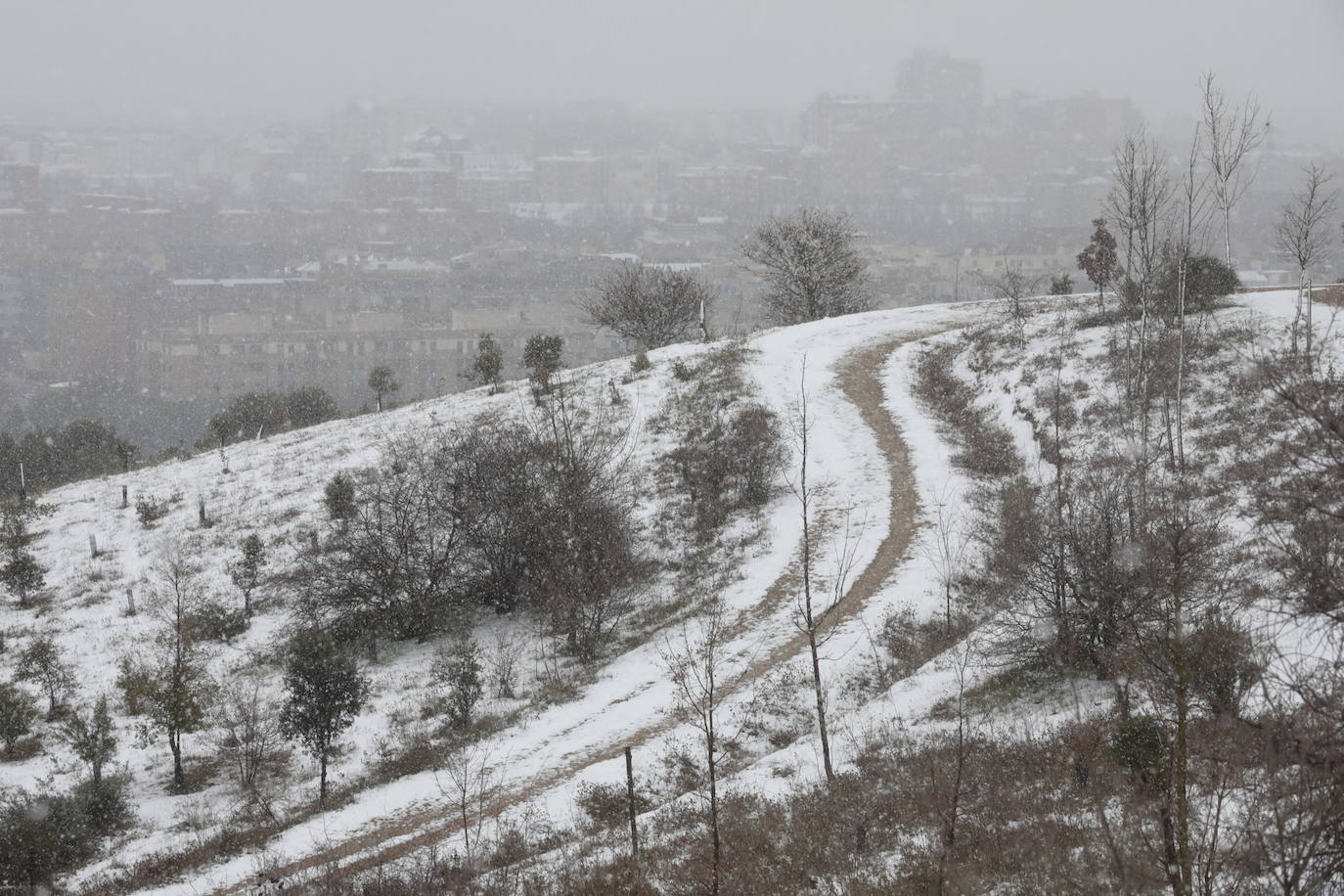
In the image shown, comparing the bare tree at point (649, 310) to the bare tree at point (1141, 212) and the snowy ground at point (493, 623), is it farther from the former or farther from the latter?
the bare tree at point (1141, 212)

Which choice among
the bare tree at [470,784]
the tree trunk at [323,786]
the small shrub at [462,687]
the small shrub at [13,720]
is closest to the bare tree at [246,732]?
the tree trunk at [323,786]

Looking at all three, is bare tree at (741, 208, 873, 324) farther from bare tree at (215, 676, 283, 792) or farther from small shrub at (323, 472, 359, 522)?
bare tree at (215, 676, 283, 792)

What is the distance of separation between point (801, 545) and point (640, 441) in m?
9.03

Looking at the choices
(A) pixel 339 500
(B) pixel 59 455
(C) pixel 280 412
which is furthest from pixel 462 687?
(B) pixel 59 455

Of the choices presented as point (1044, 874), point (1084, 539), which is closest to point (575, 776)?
point (1044, 874)

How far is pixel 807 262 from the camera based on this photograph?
5038 centimetres

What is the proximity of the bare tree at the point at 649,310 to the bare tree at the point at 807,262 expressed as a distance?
15.2 feet

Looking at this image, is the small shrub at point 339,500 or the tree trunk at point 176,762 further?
the small shrub at point 339,500

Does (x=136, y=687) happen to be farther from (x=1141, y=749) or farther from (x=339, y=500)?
(x=1141, y=749)

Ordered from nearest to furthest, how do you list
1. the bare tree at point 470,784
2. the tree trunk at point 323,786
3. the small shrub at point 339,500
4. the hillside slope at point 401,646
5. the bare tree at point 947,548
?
the bare tree at point 470,784, the hillside slope at point 401,646, the tree trunk at point 323,786, the bare tree at point 947,548, the small shrub at point 339,500

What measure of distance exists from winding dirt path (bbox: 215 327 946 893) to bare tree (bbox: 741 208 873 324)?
21922mm

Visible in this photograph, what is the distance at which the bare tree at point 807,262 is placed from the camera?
5038 cm

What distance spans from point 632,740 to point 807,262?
38632 millimetres

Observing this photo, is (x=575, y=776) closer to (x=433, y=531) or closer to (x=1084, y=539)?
(x=1084, y=539)
